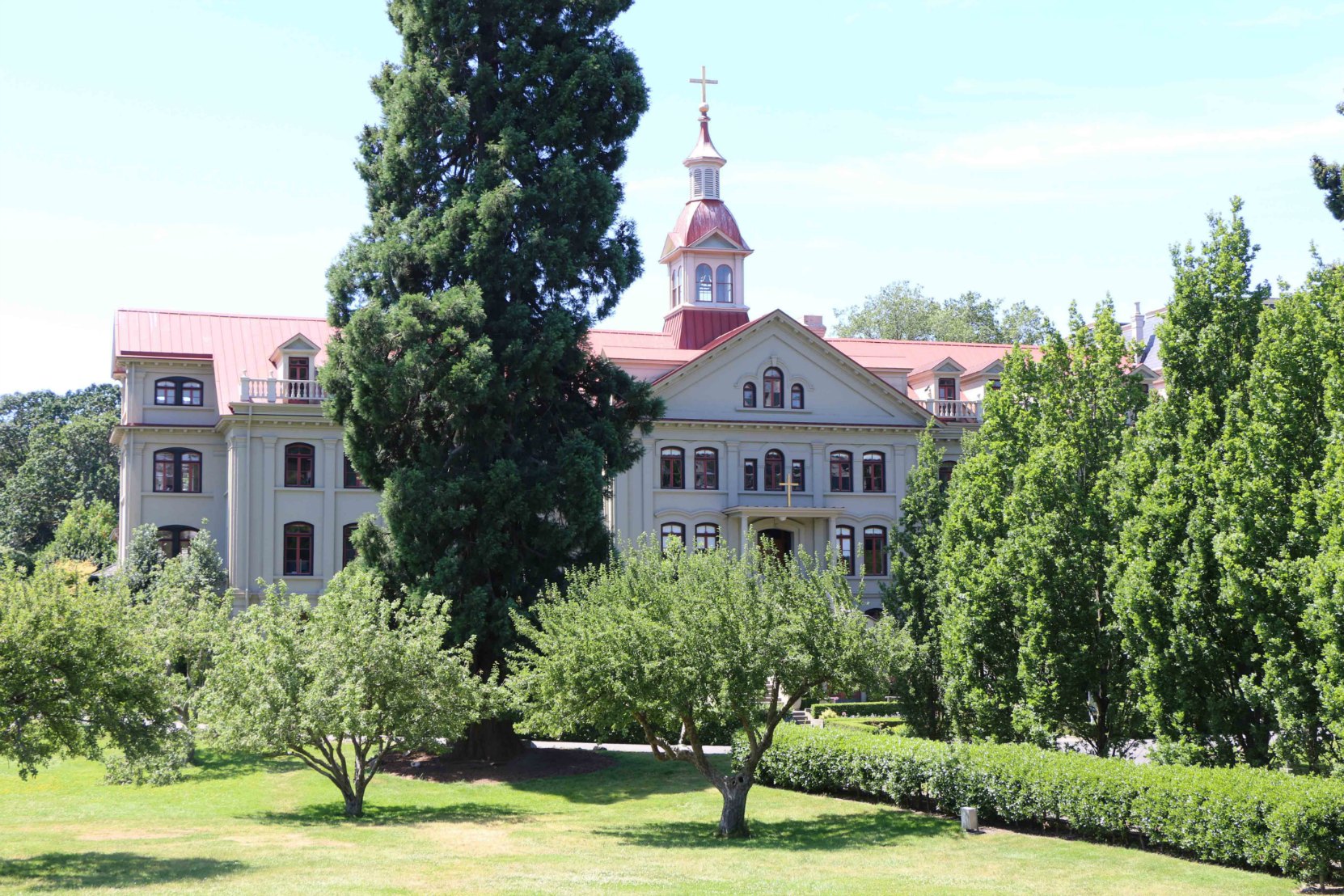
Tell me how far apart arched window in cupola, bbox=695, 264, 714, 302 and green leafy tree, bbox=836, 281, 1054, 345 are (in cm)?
2573

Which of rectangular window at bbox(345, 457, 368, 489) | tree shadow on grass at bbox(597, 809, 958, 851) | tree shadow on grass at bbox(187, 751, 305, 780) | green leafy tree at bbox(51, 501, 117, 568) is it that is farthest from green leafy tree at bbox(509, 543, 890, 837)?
green leafy tree at bbox(51, 501, 117, 568)

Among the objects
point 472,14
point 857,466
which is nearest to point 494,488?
point 472,14

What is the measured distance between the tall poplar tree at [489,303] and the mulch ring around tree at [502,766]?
744 mm

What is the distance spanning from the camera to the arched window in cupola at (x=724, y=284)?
2115 inches

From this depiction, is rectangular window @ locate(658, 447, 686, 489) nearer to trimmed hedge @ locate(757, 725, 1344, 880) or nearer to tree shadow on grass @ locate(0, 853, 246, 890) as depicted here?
trimmed hedge @ locate(757, 725, 1344, 880)

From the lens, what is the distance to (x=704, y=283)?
53.7 meters

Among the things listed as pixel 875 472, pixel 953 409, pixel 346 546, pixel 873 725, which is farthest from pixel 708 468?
pixel 873 725

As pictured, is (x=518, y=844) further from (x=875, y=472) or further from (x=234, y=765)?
(x=875, y=472)

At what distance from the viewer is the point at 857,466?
50688mm

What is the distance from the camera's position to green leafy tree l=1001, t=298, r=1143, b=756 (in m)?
24.5

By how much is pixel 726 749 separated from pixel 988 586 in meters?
10.7

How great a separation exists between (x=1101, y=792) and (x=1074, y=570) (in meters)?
4.50

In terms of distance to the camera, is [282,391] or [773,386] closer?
[282,391]

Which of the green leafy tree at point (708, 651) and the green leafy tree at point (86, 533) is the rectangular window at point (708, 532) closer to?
the green leafy tree at point (708, 651)
